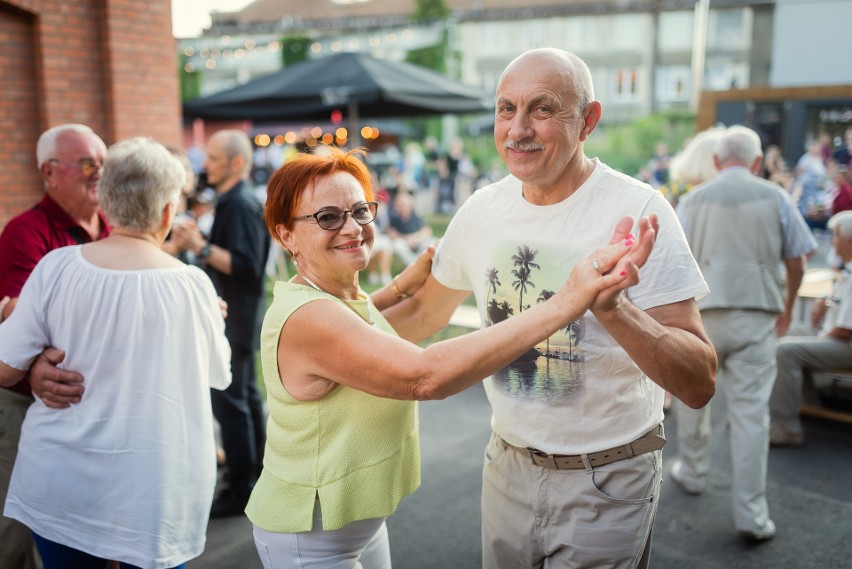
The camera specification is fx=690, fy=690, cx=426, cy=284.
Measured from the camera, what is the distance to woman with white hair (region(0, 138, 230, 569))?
2.25m

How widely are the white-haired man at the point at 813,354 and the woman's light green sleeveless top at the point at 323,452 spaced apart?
13.9 ft

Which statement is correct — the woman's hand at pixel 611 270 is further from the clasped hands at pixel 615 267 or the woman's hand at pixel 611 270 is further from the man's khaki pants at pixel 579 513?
the man's khaki pants at pixel 579 513

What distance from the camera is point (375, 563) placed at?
6.62 ft

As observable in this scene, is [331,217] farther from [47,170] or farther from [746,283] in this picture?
[746,283]

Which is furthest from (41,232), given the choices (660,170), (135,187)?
(660,170)

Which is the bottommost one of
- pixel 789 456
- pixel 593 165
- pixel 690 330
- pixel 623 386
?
pixel 789 456

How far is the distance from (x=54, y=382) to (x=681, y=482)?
368 centimetres

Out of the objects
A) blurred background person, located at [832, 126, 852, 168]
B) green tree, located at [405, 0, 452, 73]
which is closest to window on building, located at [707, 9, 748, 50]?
green tree, located at [405, 0, 452, 73]

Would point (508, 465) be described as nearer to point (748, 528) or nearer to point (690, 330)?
point (690, 330)

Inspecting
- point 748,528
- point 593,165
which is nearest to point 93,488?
point 593,165

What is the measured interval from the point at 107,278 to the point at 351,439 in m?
1.04

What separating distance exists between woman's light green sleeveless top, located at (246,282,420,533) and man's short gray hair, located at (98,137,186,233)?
0.78m

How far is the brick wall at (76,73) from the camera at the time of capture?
6.22 m

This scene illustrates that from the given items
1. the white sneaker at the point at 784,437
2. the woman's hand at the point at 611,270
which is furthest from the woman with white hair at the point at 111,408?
the white sneaker at the point at 784,437
